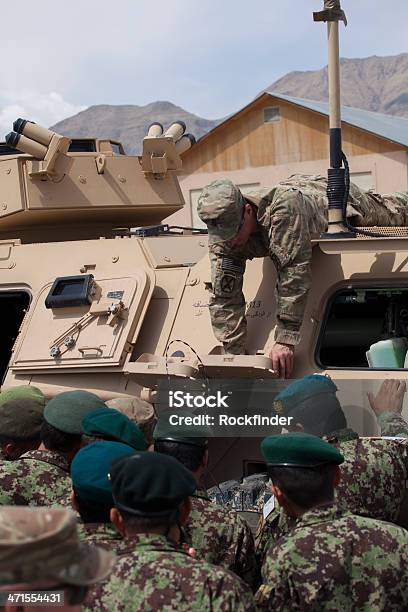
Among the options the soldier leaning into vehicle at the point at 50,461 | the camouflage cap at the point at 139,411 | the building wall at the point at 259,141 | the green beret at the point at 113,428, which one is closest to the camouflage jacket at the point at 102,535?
the green beret at the point at 113,428

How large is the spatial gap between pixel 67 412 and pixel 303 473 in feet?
5.31

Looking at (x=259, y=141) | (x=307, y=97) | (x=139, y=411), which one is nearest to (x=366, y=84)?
(x=307, y=97)

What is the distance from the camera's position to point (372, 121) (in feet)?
86.9

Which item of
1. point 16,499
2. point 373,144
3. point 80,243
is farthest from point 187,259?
point 373,144

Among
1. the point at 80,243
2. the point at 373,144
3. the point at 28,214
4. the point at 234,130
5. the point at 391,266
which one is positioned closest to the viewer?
the point at 391,266

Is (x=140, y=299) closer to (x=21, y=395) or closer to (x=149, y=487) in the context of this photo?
(x=21, y=395)

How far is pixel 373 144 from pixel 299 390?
790 inches

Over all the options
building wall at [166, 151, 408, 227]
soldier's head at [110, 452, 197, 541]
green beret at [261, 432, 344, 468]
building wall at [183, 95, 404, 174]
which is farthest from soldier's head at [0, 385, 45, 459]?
building wall at [183, 95, 404, 174]

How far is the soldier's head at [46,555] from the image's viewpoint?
7.51 ft

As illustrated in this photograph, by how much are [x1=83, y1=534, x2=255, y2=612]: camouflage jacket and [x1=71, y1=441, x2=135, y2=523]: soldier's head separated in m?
0.50

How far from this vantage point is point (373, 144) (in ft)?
81.4

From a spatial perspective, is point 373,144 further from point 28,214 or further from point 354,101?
point 354,101

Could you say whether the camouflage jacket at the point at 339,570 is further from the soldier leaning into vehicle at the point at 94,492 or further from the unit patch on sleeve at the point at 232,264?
the unit patch on sleeve at the point at 232,264

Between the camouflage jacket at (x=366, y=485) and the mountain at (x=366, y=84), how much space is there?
8959 cm
